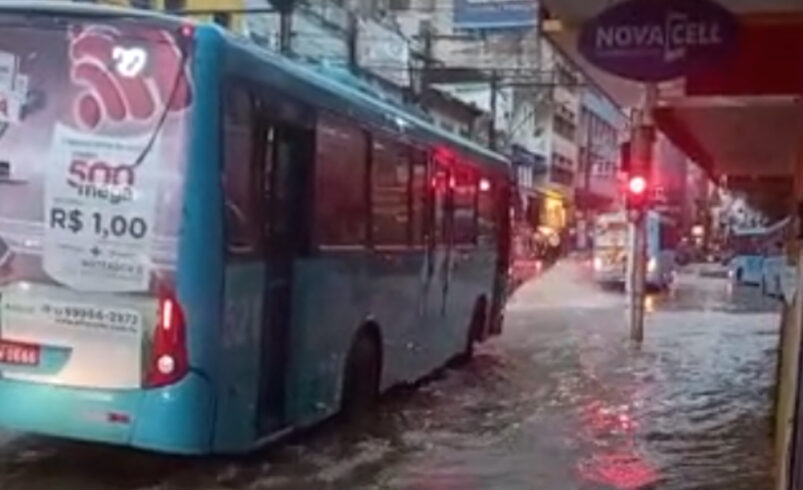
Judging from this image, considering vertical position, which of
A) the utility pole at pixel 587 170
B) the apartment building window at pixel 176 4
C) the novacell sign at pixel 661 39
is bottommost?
the novacell sign at pixel 661 39

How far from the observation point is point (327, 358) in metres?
11.0

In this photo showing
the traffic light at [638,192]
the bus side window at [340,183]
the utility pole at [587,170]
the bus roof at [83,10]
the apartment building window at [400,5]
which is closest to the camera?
the bus roof at [83,10]

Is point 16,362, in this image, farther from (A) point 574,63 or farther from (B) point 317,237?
(A) point 574,63

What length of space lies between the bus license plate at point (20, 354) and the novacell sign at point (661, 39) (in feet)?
15.5

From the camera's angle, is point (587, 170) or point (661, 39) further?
point (587, 170)

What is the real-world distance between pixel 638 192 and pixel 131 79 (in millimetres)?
14162

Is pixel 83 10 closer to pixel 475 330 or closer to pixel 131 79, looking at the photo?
pixel 131 79

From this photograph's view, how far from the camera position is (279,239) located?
993 centimetres

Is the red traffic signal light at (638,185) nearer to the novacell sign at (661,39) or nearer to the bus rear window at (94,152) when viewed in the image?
the novacell sign at (661,39)

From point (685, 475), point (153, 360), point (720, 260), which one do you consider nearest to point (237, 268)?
point (153, 360)

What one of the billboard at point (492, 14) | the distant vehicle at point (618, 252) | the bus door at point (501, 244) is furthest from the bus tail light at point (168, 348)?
the distant vehicle at point (618, 252)

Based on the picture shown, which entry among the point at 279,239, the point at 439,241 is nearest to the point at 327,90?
the point at 279,239

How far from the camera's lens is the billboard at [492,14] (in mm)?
34625

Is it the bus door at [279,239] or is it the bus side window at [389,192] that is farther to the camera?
the bus side window at [389,192]
